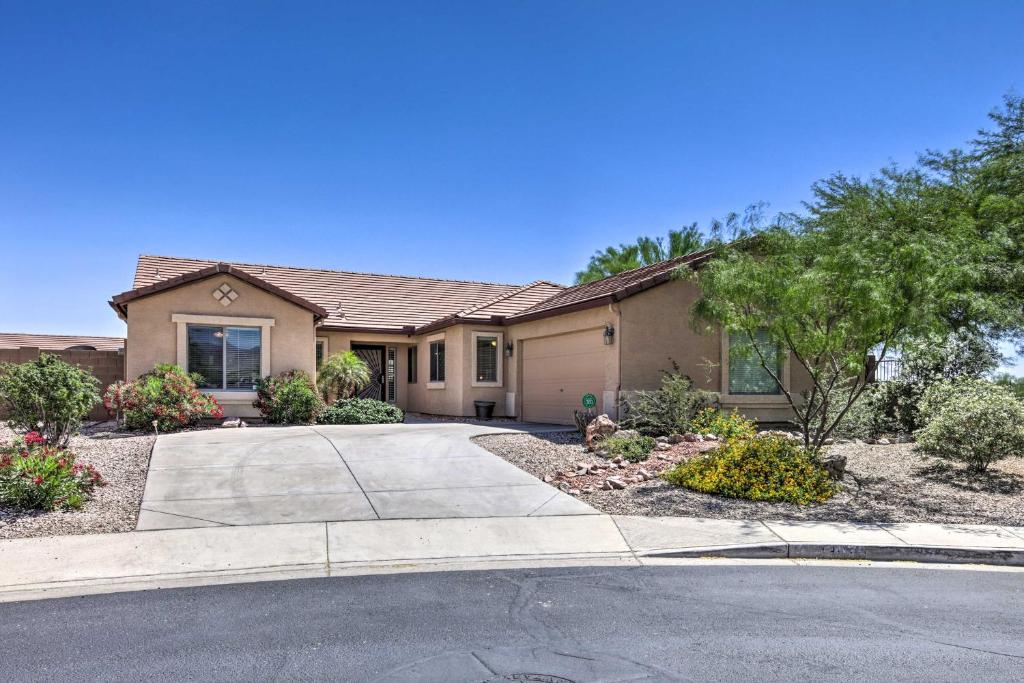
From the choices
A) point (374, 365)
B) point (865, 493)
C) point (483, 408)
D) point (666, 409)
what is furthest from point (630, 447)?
point (374, 365)

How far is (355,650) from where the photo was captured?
4.93m

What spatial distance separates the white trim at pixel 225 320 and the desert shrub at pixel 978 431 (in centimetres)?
1406

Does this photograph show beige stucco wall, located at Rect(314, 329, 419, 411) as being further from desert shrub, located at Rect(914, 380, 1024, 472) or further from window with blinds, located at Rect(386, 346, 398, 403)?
desert shrub, located at Rect(914, 380, 1024, 472)

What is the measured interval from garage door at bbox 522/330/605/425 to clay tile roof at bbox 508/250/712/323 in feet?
2.49

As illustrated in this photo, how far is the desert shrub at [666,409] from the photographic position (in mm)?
14234

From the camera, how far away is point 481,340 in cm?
2062

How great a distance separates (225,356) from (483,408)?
6.59 m

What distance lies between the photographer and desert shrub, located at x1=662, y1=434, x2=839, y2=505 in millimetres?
9930

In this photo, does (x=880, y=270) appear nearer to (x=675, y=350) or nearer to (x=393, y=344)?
(x=675, y=350)

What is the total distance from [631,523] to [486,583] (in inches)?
106

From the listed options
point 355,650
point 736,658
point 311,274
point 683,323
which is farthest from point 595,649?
point 311,274

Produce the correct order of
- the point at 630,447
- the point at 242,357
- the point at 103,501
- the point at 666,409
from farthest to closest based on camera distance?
1. the point at 242,357
2. the point at 666,409
3. the point at 630,447
4. the point at 103,501

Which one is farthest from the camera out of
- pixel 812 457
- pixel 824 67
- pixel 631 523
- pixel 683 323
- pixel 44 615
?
pixel 683 323

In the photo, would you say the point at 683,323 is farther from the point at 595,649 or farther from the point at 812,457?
the point at 595,649
